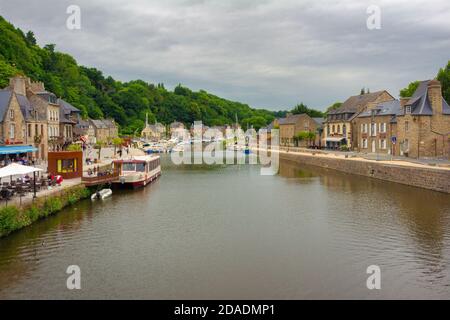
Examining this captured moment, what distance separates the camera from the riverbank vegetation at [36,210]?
2006 centimetres

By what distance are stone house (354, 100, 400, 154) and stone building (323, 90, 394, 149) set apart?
376 cm

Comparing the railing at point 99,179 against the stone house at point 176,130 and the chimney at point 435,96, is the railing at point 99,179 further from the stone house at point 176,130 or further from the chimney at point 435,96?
the stone house at point 176,130

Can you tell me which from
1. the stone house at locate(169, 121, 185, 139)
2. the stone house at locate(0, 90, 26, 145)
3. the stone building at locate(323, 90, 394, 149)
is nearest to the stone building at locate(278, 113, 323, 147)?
the stone building at locate(323, 90, 394, 149)

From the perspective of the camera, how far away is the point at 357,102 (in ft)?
246

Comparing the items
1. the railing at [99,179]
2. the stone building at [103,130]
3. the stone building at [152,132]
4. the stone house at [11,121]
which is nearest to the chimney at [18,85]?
the stone house at [11,121]

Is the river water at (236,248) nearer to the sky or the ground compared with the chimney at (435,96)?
nearer to the ground

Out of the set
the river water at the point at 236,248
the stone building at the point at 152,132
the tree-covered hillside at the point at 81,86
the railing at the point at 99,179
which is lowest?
the river water at the point at 236,248

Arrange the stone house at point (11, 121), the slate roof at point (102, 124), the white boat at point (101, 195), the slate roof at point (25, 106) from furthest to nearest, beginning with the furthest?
the slate roof at point (102, 124)
the slate roof at point (25, 106)
the stone house at point (11, 121)
the white boat at point (101, 195)

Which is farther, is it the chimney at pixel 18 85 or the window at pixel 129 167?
the chimney at pixel 18 85

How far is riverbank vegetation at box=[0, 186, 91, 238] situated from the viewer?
2006 centimetres

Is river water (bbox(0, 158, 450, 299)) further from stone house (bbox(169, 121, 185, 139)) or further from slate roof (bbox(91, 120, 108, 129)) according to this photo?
stone house (bbox(169, 121, 185, 139))

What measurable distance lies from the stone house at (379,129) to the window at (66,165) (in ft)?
117

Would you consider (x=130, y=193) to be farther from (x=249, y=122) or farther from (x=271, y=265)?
(x=249, y=122)

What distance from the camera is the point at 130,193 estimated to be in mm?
35781
